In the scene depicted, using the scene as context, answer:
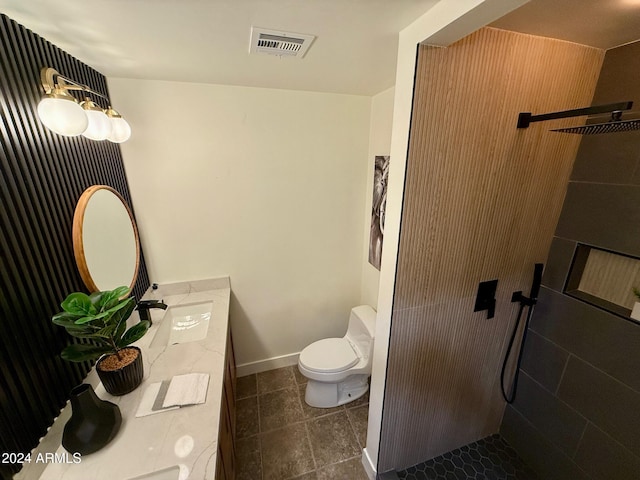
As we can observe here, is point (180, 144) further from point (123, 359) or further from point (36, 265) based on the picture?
point (123, 359)

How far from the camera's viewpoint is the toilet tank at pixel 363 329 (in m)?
2.00

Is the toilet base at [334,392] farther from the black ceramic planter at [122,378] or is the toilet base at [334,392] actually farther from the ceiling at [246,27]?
the ceiling at [246,27]

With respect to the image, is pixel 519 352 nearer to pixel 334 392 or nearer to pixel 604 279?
pixel 604 279

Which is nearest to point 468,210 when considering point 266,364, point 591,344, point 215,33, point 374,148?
point 591,344

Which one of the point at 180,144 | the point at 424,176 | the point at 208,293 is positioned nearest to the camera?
the point at 424,176

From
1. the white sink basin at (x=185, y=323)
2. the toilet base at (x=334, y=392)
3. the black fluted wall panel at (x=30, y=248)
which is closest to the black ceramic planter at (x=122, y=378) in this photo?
the black fluted wall panel at (x=30, y=248)

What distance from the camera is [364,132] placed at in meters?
2.10

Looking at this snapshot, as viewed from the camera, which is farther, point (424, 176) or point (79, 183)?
point (79, 183)

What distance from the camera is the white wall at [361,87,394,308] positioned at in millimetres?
1860

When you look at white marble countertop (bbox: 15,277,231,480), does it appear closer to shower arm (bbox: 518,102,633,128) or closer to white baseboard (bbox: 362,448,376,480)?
white baseboard (bbox: 362,448,376,480)

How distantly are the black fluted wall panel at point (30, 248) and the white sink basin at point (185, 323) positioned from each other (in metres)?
0.53

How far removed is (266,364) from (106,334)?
1687 millimetres

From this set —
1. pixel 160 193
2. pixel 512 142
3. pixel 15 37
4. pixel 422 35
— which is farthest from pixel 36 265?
pixel 512 142

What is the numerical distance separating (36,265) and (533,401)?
2.57 m
